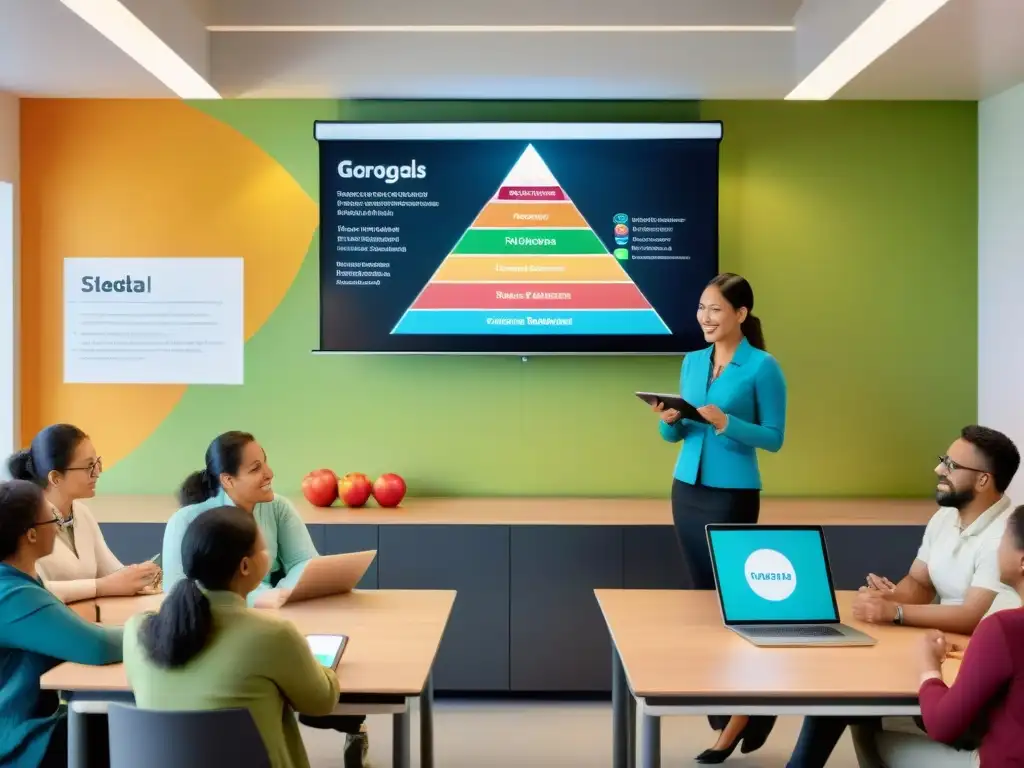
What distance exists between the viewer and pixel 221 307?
4.66 meters

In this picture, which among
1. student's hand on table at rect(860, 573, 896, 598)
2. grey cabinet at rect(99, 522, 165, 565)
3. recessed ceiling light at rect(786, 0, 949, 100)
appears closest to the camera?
student's hand on table at rect(860, 573, 896, 598)

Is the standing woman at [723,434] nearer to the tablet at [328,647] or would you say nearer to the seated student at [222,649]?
the tablet at [328,647]

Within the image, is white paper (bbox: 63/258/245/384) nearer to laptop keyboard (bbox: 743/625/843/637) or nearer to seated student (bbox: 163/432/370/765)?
seated student (bbox: 163/432/370/765)

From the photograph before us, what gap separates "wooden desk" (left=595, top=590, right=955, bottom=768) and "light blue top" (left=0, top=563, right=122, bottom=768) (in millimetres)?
1240

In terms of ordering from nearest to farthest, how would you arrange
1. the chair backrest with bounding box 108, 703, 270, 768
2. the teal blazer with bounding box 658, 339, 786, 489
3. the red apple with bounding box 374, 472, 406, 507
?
1. the chair backrest with bounding box 108, 703, 270, 768
2. the teal blazer with bounding box 658, 339, 786, 489
3. the red apple with bounding box 374, 472, 406, 507

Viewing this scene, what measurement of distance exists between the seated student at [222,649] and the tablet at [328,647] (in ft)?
0.77

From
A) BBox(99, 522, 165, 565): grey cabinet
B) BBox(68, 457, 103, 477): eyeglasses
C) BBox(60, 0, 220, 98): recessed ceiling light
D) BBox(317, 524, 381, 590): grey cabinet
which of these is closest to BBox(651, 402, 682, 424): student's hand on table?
BBox(317, 524, 381, 590): grey cabinet

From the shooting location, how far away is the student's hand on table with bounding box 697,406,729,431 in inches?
125

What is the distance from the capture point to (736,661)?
228cm

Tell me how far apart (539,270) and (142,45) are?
1902 millimetres

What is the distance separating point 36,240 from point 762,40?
3.51 m

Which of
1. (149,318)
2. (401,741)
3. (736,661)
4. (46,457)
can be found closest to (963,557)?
(736,661)

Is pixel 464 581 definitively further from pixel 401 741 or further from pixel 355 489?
pixel 401 741

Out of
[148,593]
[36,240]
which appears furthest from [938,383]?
[36,240]
